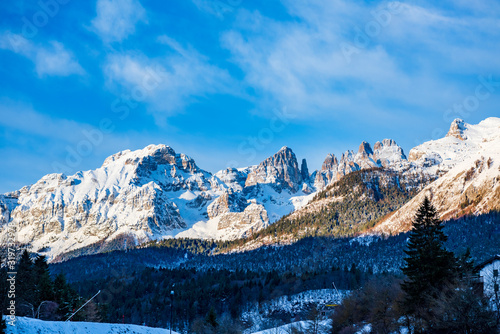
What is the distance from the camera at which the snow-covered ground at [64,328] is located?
44156 mm

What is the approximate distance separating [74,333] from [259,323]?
4809 inches

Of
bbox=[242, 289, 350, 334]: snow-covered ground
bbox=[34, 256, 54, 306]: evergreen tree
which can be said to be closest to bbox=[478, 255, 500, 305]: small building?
bbox=[34, 256, 54, 306]: evergreen tree

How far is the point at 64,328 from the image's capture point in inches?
1972

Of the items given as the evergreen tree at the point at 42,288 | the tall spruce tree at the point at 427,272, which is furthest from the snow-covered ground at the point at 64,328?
the tall spruce tree at the point at 427,272

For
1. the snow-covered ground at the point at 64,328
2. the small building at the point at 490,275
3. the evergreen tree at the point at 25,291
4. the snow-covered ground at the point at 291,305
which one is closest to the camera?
the snow-covered ground at the point at 64,328

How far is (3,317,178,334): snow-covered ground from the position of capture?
4416cm

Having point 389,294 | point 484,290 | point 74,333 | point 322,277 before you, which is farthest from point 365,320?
point 322,277

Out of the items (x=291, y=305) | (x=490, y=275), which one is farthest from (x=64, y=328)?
(x=291, y=305)

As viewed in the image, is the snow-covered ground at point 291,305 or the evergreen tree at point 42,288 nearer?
the evergreen tree at point 42,288

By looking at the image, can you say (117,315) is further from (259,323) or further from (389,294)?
(389,294)

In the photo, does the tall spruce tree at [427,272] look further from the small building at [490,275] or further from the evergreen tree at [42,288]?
the evergreen tree at [42,288]

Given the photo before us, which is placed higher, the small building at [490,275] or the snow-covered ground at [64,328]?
the small building at [490,275]

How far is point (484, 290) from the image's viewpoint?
6247cm

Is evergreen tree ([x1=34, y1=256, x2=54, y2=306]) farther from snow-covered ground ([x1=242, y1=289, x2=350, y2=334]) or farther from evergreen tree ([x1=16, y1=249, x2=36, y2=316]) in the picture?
snow-covered ground ([x1=242, y1=289, x2=350, y2=334])
